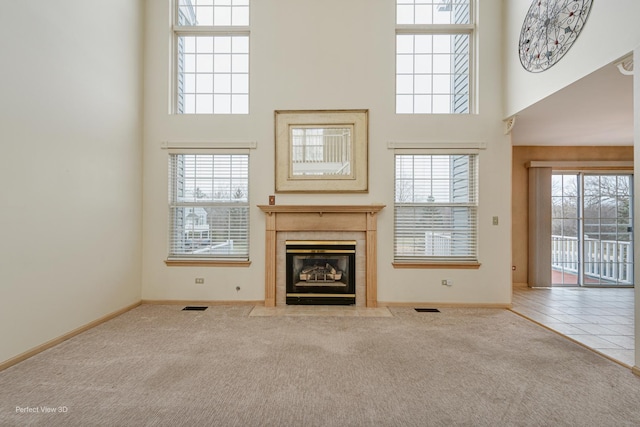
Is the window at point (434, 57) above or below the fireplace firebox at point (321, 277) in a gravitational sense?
above

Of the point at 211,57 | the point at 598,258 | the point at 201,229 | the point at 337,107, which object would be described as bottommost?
the point at 598,258

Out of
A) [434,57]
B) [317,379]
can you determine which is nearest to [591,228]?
[434,57]

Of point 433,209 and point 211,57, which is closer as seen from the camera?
point 433,209

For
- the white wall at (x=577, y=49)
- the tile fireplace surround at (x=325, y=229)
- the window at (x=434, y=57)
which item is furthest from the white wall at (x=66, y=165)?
the white wall at (x=577, y=49)

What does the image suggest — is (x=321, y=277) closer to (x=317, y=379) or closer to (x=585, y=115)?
(x=317, y=379)

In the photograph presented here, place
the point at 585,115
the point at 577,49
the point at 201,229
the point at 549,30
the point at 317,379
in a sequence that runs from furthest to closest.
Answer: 1. the point at 201,229
2. the point at 585,115
3. the point at 549,30
4. the point at 577,49
5. the point at 317,379

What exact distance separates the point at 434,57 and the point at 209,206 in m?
3.85

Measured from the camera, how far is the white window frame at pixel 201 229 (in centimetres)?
418

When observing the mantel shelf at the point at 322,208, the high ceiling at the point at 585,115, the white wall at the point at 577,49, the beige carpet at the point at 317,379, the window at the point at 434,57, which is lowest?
the beige carpet at the point at 317,379

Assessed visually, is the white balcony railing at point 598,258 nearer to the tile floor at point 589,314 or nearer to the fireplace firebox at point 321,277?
the tile floor at point 589,314

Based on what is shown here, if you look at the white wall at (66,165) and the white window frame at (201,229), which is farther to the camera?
the white window frame at (201,229)

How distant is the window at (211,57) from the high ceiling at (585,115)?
379 cm

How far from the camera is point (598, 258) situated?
210 inches

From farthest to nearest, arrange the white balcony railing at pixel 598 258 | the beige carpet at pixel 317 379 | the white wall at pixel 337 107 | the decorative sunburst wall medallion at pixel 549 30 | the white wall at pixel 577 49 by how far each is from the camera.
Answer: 1. the white balcony railing at pixel 598 258
2. the white wall at pixel 337 107
3. the decorative sunburst wall medallion at pixel 549 30
4. the white wall at pixel 577 49
5. the beige carpet at pixel 317 379
